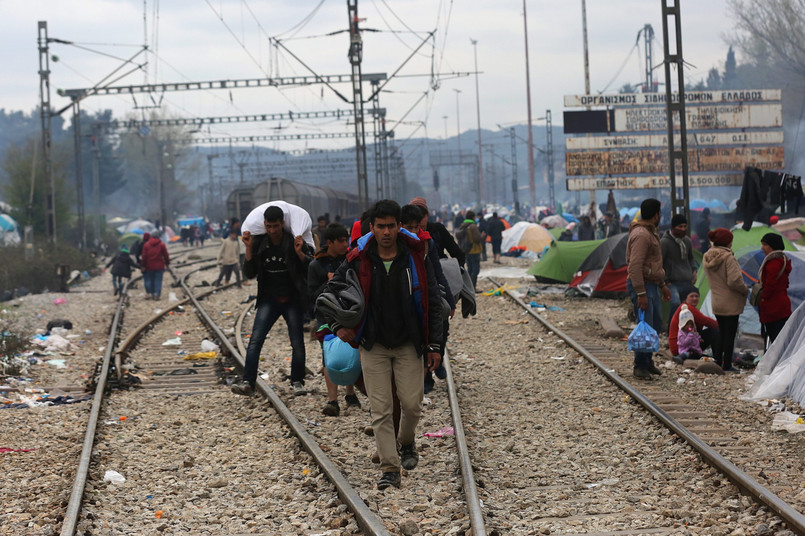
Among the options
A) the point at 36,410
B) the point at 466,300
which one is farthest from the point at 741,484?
the point at 36,410

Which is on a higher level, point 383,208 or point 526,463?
point 383,208

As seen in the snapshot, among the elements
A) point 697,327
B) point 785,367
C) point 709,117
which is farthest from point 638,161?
point 785,367

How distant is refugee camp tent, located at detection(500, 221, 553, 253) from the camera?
1332 inches

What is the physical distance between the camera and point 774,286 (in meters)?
10.2

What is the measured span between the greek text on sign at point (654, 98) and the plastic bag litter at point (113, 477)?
24.9m

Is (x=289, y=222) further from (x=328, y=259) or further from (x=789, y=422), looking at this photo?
(x=789, y=422)

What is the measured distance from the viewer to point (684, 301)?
11.4m

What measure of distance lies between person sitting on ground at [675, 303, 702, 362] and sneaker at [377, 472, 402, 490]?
5.85 m

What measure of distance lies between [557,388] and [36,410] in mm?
5383

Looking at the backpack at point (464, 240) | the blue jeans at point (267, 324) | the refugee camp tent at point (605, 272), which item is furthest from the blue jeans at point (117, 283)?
the blue jeans at point (267, 324)

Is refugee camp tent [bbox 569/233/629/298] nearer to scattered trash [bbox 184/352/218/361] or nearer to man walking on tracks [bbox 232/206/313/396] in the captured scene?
scattered trash [bbox 184/352/218/361]

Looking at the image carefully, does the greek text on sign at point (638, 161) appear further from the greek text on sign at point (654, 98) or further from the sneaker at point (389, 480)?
the sneaker at point (389, 480)

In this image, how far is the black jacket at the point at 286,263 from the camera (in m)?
9.02

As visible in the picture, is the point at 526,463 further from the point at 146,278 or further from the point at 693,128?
the point at 693,128
